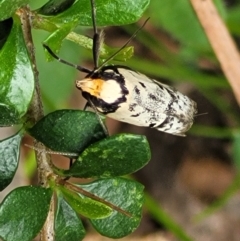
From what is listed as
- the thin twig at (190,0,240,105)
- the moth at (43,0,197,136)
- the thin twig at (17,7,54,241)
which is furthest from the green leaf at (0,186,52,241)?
the thin twig at (190,0,240,105)

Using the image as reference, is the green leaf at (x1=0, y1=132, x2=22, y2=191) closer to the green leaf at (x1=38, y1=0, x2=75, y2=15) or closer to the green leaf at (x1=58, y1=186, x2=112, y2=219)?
the green leaf at (x1=58, y1=186, x2=112, y2=219)

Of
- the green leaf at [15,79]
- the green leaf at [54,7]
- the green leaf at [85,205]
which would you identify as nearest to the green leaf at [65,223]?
the green leaf at [85,205]

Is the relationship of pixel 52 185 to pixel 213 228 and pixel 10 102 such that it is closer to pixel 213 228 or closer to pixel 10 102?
pixel 10 102

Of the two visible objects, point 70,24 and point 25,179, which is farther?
point 25,179

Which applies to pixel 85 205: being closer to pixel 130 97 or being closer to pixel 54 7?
pixel 54 7

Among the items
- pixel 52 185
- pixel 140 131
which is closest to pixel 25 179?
pixel 140 131

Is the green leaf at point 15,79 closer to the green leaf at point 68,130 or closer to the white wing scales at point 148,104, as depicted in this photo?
the green leaf at point 68,130

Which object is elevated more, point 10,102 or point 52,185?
point 10,102
